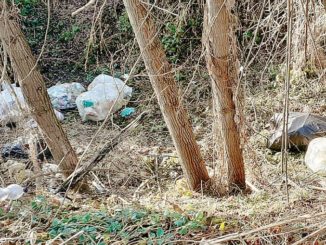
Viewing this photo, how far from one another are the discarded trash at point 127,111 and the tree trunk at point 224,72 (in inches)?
87.5

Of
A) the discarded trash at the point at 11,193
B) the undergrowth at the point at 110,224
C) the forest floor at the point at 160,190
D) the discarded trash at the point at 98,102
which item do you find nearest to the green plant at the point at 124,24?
the forest floor at the point at 160,190

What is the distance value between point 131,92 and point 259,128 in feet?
5.76

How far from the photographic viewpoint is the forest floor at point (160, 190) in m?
2.15

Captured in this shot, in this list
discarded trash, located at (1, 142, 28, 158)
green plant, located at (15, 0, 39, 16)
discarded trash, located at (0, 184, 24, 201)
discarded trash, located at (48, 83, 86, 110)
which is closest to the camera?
discarded trash, located at (0, 184, 24, 201)

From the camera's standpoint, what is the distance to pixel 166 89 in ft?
10.4

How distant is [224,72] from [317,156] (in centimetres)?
120

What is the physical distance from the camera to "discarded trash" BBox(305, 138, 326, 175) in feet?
11.9

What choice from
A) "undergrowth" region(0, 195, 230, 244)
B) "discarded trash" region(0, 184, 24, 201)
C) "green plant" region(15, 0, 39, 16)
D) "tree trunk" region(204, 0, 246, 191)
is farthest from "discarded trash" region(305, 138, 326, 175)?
"green plant" region(15, 0, 39, 16)

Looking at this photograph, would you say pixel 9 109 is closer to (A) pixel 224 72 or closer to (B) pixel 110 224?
(A) pixel 224 72

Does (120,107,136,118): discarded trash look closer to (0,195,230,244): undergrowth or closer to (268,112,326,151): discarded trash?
(268,112,326,151): discarded trash

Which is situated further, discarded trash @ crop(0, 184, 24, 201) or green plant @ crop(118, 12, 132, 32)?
green plant @ crop(118, 12, 132, 32)

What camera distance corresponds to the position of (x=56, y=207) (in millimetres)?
2543

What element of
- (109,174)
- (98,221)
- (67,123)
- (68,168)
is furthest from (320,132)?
(67,123)

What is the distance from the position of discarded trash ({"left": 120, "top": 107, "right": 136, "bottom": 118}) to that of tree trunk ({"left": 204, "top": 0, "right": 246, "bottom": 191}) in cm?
222
